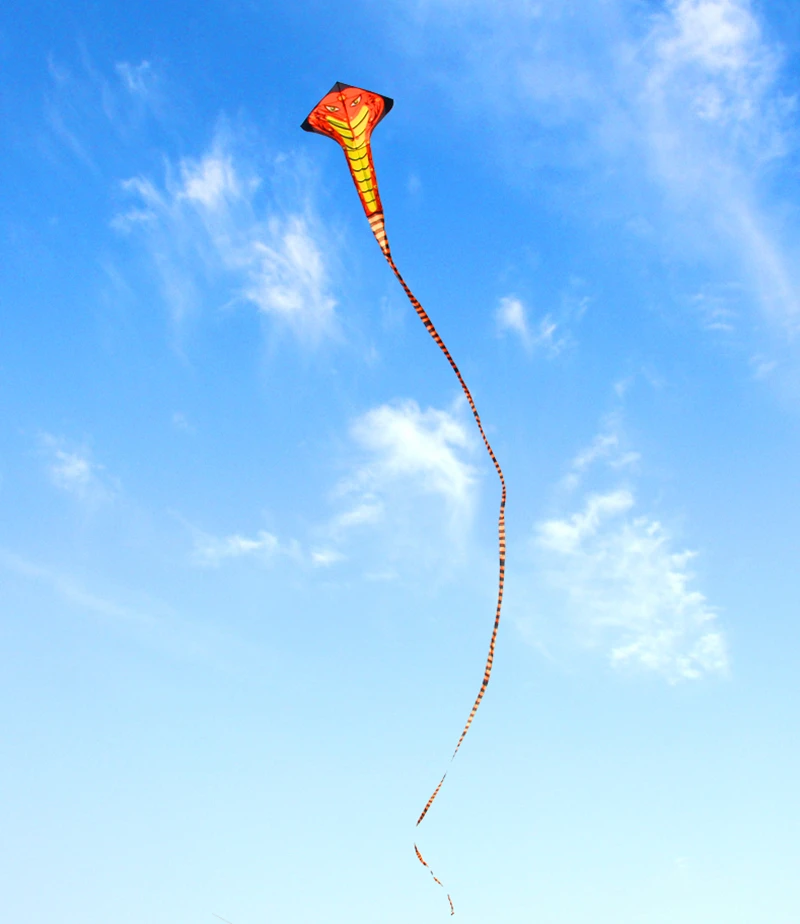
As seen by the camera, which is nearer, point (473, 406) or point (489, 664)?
point (473, 406)

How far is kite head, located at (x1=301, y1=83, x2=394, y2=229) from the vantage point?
765 inches

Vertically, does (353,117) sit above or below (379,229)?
above

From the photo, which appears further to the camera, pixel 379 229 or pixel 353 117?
pixel 353 117

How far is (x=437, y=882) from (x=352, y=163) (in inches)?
708

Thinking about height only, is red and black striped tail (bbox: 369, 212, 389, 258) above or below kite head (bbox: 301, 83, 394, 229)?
below

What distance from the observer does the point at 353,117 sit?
19516mm

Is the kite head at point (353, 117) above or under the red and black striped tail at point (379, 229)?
above

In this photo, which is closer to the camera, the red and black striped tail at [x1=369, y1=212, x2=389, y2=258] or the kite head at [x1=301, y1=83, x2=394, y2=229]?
the red and black striped tail at [x1=369, y1=212, x2=389, y2=258]

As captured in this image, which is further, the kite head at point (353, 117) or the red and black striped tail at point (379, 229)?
the kite head at point (353, 117)

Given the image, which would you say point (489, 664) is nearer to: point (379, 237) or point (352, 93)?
point (379, 237)

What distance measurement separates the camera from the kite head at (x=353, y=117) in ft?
63.7

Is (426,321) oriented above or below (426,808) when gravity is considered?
above

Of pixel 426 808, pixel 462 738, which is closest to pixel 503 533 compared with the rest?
pixel 462 738

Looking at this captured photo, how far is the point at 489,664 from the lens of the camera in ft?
65.1
